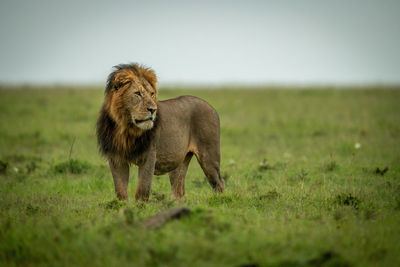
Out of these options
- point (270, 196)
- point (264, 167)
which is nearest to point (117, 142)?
point (270, 196)

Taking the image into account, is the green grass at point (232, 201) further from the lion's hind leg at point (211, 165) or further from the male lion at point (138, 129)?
the male lion at point (138, 129)

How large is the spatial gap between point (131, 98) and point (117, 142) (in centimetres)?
63

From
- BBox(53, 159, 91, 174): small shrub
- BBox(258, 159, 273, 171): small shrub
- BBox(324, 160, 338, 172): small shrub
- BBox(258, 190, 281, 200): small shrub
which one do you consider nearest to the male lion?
BBox(258, 190, 281, 200): small shrub

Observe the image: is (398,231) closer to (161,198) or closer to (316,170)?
(161,198)

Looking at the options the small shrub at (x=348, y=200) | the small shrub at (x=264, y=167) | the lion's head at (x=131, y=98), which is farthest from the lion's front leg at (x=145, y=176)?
the small shrub at (x=264, y=167)

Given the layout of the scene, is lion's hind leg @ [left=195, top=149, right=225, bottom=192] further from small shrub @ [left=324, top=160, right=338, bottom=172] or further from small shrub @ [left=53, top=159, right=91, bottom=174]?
small shrub @ [left=53, top=159, right=91, bottom=174]

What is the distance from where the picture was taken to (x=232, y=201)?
262 inches

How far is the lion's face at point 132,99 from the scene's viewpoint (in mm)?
6324

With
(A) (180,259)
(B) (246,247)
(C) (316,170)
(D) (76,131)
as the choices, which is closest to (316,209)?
(B) (246,247)

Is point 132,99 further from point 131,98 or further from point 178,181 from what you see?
point 178,181

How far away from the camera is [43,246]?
4.57m

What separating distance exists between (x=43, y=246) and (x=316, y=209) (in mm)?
3427

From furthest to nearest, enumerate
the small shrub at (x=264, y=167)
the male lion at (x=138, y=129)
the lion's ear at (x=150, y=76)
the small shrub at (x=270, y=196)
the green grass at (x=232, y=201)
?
the small shrub at (x=264, y=167) → the small shrub at (x=270, y=196) → the lion's ear at (x=150, y=76) → the male lion at (x=138, y=129) → the green grass at (x=232, y=201)

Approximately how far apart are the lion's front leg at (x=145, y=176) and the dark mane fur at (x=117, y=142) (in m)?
0.15
